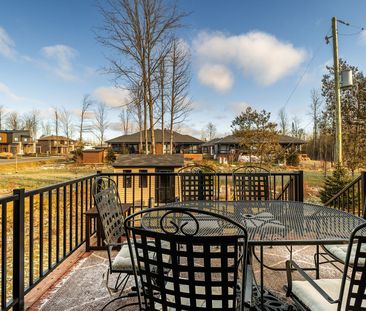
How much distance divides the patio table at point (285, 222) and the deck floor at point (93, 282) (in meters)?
0.73

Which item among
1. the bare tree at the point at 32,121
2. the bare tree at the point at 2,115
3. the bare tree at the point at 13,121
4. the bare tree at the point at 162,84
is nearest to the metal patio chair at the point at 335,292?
the bare tree at the point at 162,84

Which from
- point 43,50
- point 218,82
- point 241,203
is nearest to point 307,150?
point 218,82

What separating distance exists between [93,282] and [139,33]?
31.1ft

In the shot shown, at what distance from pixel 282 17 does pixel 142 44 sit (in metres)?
5.68

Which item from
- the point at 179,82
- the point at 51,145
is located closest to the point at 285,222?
the point at 179,82

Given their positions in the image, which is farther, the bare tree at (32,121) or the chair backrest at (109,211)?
the bare tree at (32,121)

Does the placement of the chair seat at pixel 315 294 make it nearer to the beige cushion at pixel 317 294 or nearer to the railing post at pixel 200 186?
the beige cushion at pixel 317 294

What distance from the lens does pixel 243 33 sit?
11.0 meters

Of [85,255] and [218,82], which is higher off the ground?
[218,82]

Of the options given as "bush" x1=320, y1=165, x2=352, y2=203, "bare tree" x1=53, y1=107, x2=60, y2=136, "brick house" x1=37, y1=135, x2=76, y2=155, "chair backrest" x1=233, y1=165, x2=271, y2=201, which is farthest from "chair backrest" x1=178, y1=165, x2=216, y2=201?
"brick house" x1=37, y1=135, x2=76, y2=155

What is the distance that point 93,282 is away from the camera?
2422 millimetres

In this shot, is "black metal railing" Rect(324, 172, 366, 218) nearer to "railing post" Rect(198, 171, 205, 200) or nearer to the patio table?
the patio table

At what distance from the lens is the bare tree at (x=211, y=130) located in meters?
42.5

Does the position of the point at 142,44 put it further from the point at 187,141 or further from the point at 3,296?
the point at 187,141
